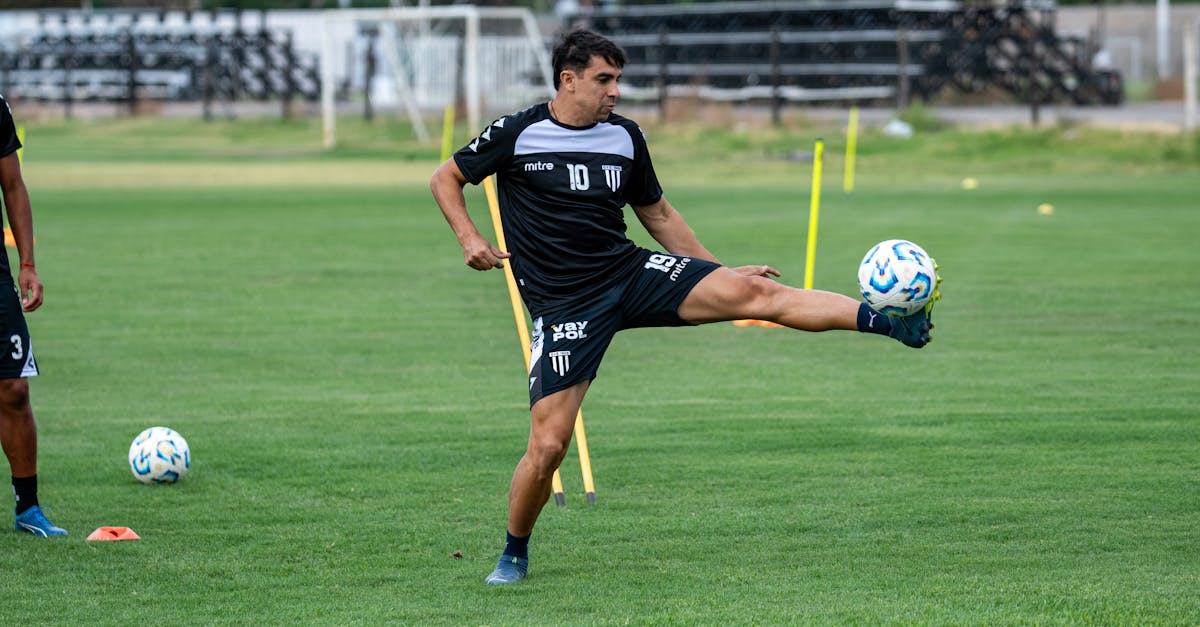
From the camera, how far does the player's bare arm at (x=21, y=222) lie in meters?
7.14

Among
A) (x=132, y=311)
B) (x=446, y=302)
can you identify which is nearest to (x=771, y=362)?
(x=446, y=302)

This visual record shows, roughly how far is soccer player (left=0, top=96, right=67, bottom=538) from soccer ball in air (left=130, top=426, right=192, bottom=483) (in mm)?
887

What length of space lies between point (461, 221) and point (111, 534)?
2.36m

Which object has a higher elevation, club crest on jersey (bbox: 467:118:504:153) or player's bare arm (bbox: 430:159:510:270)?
club crest on jersey (bbox: 467:118:504:153)

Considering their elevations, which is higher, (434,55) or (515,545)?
(434,55)

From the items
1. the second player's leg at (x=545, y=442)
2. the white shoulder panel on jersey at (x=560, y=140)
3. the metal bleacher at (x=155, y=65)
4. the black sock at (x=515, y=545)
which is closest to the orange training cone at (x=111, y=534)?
the black sock at (x=515, y=545)

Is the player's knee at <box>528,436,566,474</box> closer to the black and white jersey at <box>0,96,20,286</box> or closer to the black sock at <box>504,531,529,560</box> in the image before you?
the black sock at <box>504,531,529,560</box>

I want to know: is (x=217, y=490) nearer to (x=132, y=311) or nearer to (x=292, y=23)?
(x=132, y=311)

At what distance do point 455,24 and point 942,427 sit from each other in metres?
42.0

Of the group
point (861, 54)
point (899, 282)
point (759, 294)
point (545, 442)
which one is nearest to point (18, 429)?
point (545, 442)

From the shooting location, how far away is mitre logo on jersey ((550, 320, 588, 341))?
253 inches

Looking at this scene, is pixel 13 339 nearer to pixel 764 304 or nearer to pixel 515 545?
pixel 515 545

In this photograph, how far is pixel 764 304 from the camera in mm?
6473

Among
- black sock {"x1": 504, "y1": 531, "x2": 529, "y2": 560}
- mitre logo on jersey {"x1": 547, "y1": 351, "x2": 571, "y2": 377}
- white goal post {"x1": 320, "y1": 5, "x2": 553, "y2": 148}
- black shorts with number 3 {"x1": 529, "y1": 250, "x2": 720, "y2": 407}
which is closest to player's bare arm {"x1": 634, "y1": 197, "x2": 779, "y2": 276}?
black shorts with number 3 {"x1": 529, "y1": 250, "x2": 720, "y2": 407}
